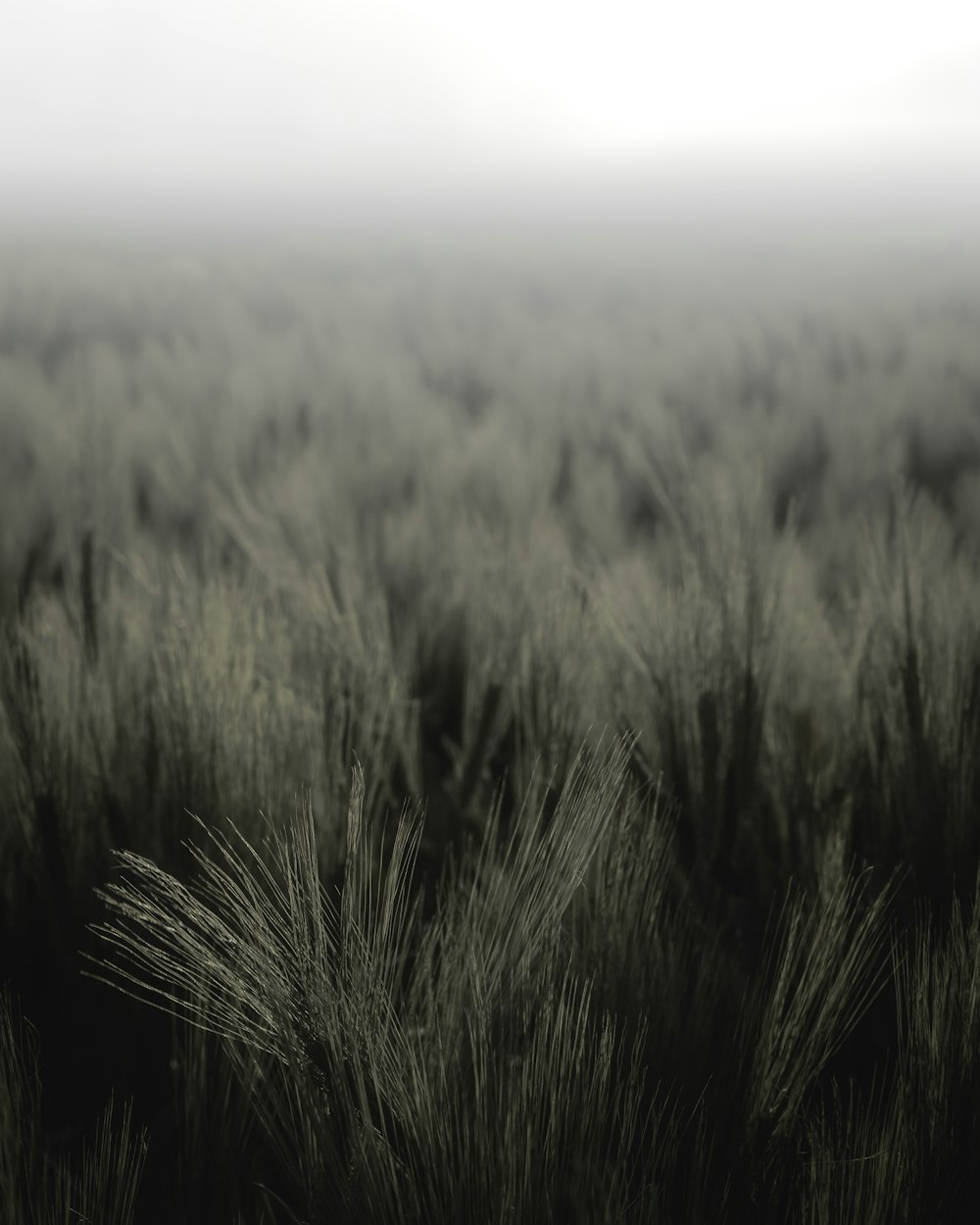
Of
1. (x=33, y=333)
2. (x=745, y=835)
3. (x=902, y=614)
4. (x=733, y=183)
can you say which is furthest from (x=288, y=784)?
(x=733, y=183)

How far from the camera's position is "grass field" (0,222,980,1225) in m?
0.44

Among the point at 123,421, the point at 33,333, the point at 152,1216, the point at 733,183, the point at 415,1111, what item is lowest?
the point at 152,1216

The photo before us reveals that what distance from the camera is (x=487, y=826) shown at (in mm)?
727

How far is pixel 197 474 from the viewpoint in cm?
166

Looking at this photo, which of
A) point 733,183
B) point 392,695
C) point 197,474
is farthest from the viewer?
point 733,183

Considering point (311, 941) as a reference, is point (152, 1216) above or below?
below

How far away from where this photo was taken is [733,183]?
363 cm

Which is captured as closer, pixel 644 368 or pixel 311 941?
pixel 311 941

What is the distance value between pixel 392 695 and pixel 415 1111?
0.43m

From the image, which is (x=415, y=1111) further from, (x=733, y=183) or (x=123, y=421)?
(x=733, y=183)

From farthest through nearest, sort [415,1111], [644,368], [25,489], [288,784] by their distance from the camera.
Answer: [644,368] < [25,489] < [288,784] < [415,1111]

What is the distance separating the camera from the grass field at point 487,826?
17.4 inches

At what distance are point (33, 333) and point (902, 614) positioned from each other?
7.16ft

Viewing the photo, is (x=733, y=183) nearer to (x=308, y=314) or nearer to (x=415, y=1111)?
(x=308, y=314)
